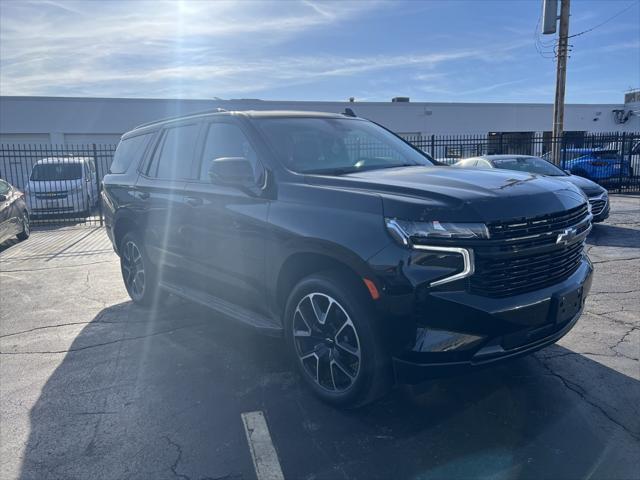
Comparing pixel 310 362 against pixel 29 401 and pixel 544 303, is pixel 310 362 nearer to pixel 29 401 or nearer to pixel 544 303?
pixel 544 303

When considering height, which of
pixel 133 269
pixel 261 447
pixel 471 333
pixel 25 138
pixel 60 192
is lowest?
pixel 261 447

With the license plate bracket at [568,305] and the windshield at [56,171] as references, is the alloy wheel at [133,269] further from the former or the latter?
the windshield at [56,171]

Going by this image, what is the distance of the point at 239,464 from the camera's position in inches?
114

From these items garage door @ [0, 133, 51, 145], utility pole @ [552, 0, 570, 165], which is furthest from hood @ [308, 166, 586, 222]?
garage door @ [0, 133, 51, 145]

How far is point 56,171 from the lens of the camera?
15930 millimetres

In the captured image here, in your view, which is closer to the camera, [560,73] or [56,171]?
[56,171]

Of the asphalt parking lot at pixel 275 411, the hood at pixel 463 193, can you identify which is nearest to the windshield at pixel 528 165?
the asphalt parking lot at pixel 275 411

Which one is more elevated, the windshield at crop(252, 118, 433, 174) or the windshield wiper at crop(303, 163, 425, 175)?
the windshield at crop(252, 118, 433, 174)

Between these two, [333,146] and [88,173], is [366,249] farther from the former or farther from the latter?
[88,173]

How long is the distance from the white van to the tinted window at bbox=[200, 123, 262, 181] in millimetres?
12392

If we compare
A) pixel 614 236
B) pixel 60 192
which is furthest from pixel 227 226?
pixel 60 192

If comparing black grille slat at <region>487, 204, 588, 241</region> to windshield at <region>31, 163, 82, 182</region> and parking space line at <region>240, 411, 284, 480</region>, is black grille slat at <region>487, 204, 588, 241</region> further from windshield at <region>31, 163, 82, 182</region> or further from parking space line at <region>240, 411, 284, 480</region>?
windshield at <region>31, 163, 82, 182</region>

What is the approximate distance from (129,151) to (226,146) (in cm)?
234

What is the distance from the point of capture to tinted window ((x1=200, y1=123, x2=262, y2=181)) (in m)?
4.04
